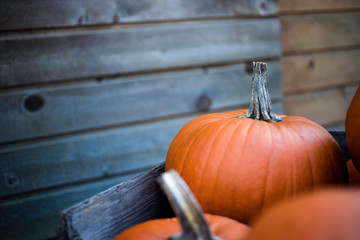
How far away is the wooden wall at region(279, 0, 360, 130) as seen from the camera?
2.04 m

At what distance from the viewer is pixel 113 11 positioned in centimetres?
144

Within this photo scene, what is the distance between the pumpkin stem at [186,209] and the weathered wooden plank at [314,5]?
1.82 metres

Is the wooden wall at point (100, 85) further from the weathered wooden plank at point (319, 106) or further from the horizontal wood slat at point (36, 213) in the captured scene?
the weathered wooden plank at point (319, 106)

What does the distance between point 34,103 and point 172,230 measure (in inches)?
42.3

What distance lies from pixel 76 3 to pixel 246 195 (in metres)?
1.14

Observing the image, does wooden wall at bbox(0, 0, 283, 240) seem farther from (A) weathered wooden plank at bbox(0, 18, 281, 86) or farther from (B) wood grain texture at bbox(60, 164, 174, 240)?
(B) wood grain texture at bbox(60, 164, 174, 240)

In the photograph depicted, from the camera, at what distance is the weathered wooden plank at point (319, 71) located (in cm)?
206

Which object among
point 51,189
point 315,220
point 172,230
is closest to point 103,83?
point 51,189

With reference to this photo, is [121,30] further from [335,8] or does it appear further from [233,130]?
[335,8]

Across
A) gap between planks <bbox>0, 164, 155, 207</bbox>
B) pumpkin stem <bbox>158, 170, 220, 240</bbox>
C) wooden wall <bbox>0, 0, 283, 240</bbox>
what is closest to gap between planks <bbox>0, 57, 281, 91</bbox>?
wooden wall <bbox>0, 0, 283, 240</bbox>

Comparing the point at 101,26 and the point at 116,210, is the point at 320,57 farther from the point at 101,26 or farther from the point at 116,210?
the point at 116,210

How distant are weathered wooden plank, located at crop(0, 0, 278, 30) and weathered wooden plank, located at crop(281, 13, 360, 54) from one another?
351mm

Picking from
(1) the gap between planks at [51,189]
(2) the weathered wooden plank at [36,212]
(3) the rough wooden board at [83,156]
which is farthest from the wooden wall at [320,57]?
(2) the weathered wooden plank at [36,212]

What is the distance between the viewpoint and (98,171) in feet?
4.93
